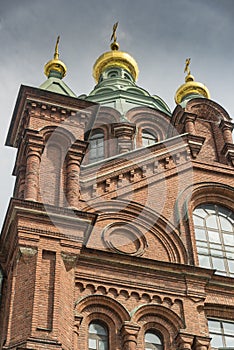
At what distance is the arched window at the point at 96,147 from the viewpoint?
2845cm

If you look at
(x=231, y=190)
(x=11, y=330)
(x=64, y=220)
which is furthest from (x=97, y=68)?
(x=11, y=330)

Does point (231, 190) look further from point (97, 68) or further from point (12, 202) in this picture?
point (97, 68)

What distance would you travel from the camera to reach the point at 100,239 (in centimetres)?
1672

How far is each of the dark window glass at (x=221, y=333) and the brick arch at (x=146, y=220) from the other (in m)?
1.72

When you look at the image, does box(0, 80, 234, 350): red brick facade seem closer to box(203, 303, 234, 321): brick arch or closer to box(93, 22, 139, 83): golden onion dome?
box(203, 303, 234, 321): brick arch

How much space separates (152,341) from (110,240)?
266cm

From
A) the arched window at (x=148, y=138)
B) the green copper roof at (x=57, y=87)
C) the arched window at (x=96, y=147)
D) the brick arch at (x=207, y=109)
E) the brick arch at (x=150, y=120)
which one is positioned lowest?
the green copper roof at (x=57, y=87)

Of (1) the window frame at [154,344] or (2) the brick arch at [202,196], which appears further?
(2) the brick arch at [202,196]

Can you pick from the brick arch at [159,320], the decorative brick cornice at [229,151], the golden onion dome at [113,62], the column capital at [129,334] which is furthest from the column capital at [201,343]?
the golden onion dome at [113,62]

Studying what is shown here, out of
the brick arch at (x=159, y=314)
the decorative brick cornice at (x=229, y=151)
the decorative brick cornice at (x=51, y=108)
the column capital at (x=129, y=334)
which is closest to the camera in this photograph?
the column capital at (x=129, y=334)

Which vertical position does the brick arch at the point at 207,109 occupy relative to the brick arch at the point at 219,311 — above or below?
above

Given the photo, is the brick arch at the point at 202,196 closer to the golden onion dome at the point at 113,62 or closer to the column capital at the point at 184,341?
the column capital at the point at 184,341

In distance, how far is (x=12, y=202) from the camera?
15305mm

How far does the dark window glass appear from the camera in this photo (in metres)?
15.6
